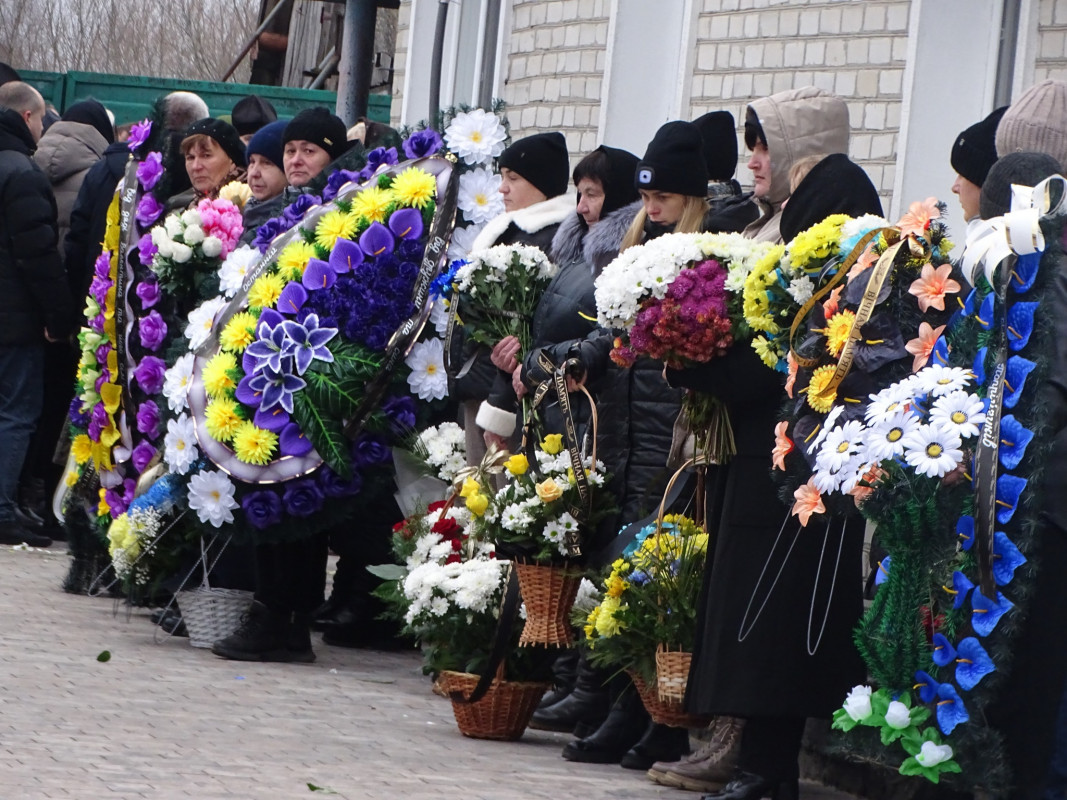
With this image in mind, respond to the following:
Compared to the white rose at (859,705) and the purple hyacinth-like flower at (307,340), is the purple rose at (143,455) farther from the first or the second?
the white rose at (859,705)

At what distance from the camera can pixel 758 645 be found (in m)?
5.52

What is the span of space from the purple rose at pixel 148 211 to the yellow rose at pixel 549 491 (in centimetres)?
324

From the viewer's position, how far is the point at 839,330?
5094mm

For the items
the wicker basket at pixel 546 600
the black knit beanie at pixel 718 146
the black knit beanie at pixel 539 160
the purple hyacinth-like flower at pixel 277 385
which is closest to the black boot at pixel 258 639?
the purple hyacinth-like flower at pixel 277 385

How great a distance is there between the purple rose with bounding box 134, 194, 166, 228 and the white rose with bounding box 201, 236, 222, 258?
487mm

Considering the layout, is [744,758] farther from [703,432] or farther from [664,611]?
[703,432]

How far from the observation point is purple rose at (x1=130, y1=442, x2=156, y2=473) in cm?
880

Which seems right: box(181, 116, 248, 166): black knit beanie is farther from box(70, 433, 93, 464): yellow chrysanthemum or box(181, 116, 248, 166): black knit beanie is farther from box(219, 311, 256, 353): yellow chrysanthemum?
box(70, 433, 93, 464): yellow chrysanthemum

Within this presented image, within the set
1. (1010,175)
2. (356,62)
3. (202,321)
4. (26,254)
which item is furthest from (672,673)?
(356,62)

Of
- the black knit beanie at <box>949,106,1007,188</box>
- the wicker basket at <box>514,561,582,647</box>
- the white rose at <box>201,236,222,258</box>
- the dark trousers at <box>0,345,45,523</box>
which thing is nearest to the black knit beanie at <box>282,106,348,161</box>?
the white rose at <box>201,236,222,258</box>

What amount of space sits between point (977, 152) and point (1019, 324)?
1149 mm


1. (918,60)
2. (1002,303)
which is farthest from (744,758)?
(918,60)

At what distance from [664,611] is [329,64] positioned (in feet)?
Answer: 56.5

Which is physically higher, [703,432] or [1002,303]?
[1002,303]
